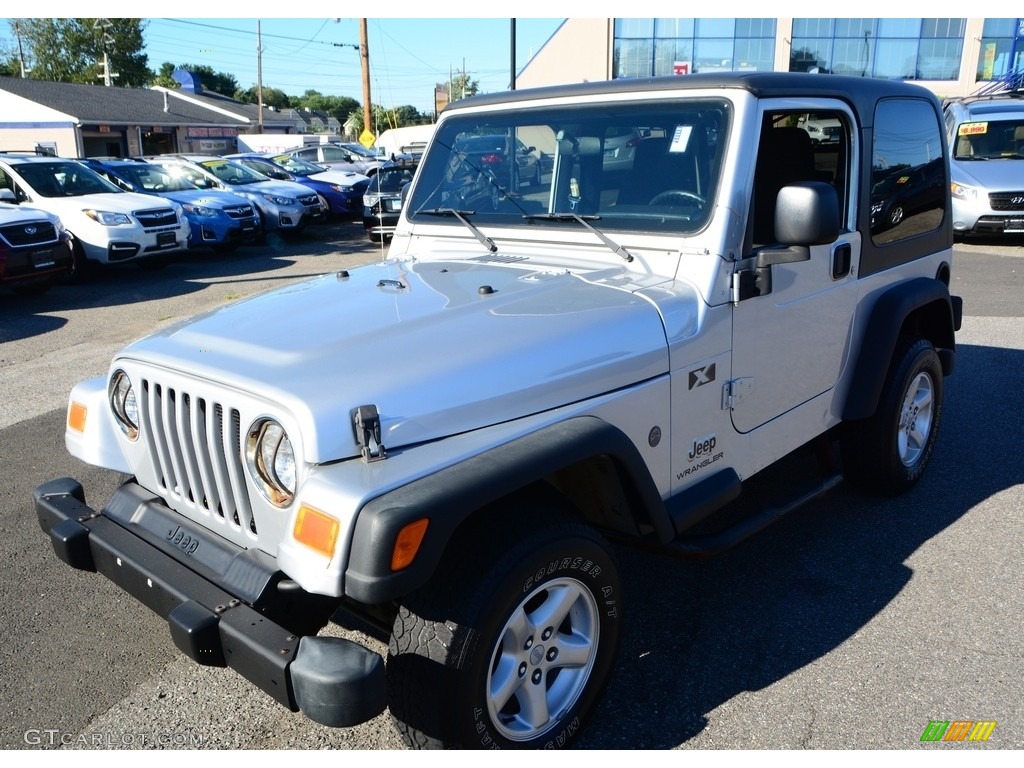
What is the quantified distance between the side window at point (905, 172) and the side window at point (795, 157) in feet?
0.59

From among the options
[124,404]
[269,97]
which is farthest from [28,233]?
[269,97]

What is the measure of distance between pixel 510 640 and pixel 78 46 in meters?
84.2

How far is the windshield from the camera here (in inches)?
130

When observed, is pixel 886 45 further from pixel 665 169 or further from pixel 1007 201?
pixel 665 169

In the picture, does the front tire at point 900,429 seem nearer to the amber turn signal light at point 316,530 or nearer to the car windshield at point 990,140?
the amber turn signal light at point 316,530

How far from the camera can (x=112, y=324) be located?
941cm

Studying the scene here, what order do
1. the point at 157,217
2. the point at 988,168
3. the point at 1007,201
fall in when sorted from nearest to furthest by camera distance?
the point at 157,217, the point at 1007,201, the point at 988,168

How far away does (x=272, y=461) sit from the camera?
239 cm

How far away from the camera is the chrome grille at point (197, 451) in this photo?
2.48 metres

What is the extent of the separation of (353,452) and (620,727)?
136 centimetres

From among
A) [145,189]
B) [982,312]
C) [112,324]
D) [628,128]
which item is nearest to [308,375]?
[628,128]

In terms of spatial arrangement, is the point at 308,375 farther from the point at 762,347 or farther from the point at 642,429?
the point at 762,347

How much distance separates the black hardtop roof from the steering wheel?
16.7 inches

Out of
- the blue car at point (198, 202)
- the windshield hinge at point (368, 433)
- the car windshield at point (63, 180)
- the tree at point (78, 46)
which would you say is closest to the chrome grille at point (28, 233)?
the car windshield at point (63, 180)
